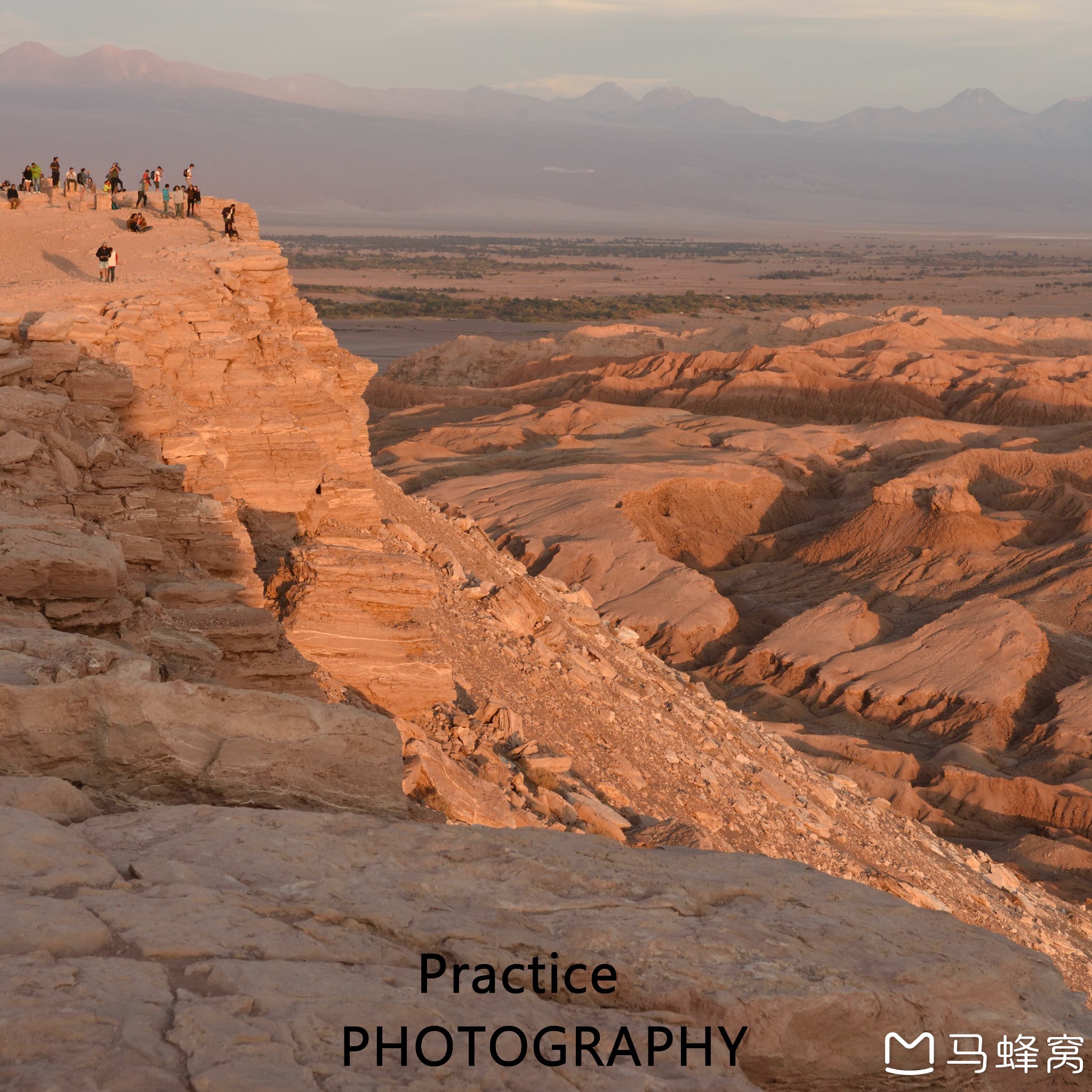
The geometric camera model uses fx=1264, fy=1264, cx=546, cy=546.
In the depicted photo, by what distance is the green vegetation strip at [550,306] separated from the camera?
85062mm

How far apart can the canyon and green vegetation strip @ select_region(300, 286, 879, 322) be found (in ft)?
191

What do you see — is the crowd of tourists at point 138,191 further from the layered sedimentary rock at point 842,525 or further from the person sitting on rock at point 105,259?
the layered sedimentary rock at point 842,525

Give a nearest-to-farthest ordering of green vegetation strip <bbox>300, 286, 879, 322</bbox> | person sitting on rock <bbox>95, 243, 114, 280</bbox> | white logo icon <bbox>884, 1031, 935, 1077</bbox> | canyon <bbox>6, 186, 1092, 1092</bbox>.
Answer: canyon <bbox>6, 186, 1092, 1092</bbox> → white logo icon <bbox>884, 1031, 935, 1077</bbox> → person sitting on rock <bbox>95, 243, 114, 280</bbox> → green vegetation strip <bbox>300, 286, 879, 322</bbox>

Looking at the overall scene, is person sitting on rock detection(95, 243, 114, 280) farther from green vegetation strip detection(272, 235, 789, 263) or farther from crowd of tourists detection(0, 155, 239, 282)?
green vegetation strip detection(272, 235, 789, 263)

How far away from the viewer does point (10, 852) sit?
364 centimetres

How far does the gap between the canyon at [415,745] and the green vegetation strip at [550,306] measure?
191ft

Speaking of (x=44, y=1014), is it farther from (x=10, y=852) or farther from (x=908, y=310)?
(x=908, y=310)

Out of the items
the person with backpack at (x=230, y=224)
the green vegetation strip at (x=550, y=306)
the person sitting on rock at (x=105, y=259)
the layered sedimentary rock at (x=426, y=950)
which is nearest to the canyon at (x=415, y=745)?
the layered sedimentary rock at (x=426, y=950)

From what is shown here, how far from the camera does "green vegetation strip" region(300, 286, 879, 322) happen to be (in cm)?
8506

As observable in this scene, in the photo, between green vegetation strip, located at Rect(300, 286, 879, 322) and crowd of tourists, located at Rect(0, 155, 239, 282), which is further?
green vegetation strip, located at Rect(300, 286, 879, 322)

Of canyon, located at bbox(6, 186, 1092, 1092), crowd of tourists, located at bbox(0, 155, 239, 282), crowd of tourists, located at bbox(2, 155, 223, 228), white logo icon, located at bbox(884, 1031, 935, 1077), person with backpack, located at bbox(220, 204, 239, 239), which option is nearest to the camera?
canyon, located at bbox(6, 186, 1092, 1092)

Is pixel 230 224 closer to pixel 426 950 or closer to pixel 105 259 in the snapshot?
pixel 105 259

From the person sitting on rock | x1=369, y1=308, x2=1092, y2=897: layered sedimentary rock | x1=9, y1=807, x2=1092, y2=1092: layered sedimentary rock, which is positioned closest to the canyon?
x1=9, y1=807, x2=1092, y2=1092: layered sedimentary rock

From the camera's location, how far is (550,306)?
9012 cm
